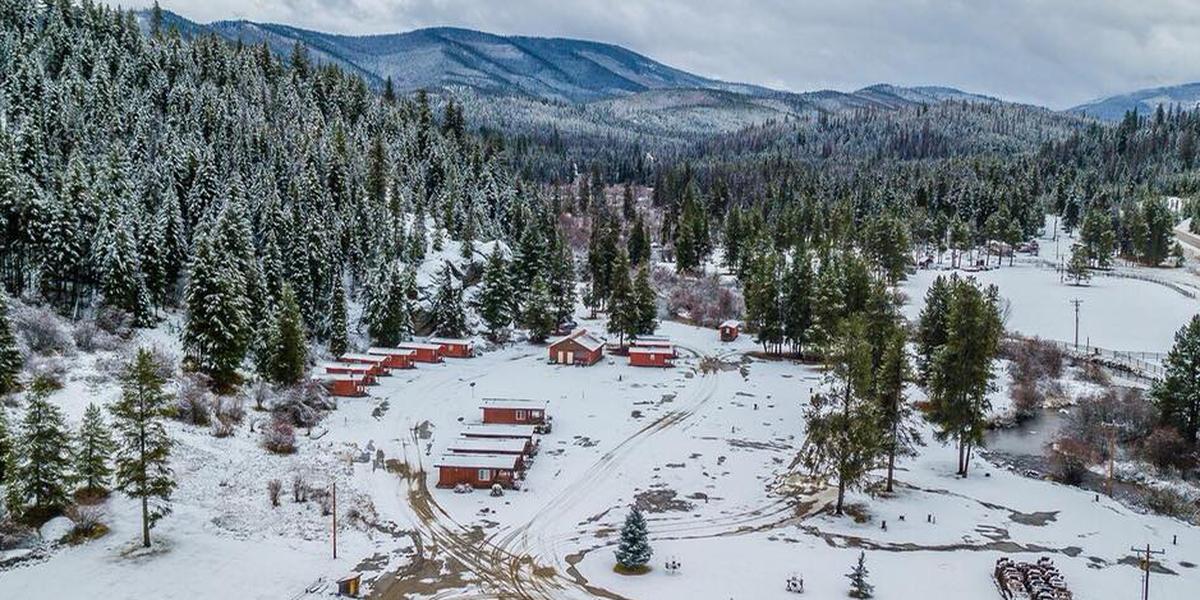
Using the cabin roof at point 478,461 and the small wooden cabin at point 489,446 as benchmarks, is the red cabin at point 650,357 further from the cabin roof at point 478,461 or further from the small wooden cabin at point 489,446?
the cabin roof at point 478,461

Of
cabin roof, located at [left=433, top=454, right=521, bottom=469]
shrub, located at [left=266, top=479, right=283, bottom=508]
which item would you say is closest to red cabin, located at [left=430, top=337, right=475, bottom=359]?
cabin roof, located at [left=433, top=454, right=521, bottom=469]

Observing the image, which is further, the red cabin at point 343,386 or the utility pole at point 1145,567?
the red cabin at point 343,386

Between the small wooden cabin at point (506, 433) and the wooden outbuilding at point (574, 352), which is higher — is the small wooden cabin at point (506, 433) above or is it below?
below

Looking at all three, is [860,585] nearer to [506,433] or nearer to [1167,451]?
[506,433]

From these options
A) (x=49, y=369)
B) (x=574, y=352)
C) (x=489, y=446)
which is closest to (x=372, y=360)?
(x=574, y=352)

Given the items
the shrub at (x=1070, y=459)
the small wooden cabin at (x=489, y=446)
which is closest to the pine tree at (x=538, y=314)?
the small wooden cabin at (x=489, y=446)

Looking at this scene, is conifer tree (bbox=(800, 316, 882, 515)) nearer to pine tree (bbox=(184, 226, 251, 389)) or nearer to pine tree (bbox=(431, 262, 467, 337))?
pine tree (bbox=(184, 226, 251, 389))

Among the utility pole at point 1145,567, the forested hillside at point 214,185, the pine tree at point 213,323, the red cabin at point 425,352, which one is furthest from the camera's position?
the red cabin at point 425,352
